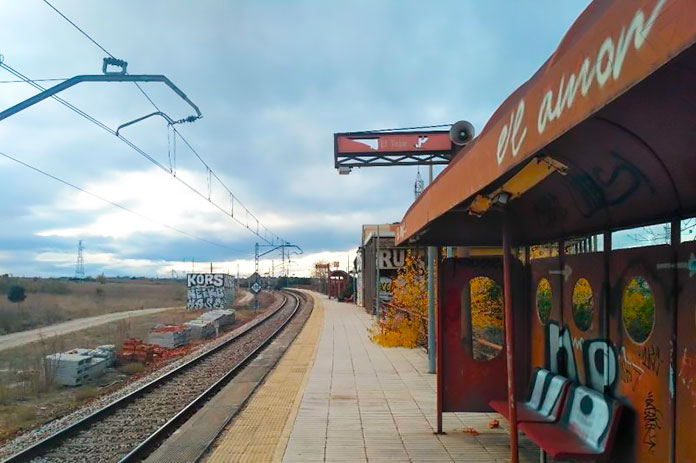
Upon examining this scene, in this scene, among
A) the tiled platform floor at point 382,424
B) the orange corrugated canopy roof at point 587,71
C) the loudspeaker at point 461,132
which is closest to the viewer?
the orange corrugated canopy roof at point 587,71

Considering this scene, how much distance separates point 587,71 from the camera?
7.28 ft

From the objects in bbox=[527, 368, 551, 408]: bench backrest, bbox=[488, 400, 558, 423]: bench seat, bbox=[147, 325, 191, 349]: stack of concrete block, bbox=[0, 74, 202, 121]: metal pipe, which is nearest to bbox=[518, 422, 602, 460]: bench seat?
bbox=[488, 400, 558, 423]: bench seat

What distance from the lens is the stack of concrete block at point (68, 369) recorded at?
16.7 m

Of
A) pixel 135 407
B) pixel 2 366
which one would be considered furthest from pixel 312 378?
pixel 2 366

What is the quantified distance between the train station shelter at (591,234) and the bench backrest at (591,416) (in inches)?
0.7

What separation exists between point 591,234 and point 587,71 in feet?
14.0

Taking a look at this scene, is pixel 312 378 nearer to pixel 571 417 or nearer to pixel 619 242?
pixel 571 417

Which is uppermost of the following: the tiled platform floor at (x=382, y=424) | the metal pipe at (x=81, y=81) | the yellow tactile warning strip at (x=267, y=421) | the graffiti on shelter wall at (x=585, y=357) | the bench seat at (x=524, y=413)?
the metal pipe at (x=81, y=81)

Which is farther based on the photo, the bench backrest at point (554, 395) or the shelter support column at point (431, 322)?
the shelter support column at point (431, 322)

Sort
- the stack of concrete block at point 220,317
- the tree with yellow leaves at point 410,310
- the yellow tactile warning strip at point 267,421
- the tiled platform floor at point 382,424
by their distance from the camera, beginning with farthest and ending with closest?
1. the stack of concrete block at point 220,317
2. the tree with yellow leaves at point 410,310
3. the yellow tactile warning strip at point 267,421
4. the tiled platform floor at point 382,424

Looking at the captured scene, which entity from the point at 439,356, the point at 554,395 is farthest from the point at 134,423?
the point at 554,395

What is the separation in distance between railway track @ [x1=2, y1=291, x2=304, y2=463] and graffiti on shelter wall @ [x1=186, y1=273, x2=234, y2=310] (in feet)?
116

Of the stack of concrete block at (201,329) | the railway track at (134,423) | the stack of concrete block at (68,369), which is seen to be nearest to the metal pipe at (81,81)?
the railway track at (134,423)

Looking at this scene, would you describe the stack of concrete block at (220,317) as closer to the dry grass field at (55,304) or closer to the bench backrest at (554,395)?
the dry grass field at (55,304)
